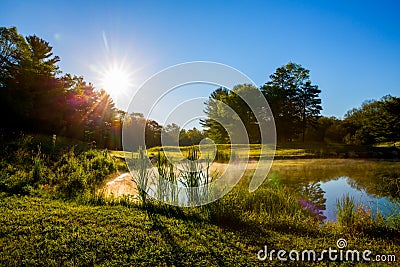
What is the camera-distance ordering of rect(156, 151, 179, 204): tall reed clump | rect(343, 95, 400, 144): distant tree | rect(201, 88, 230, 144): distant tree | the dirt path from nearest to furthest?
1. rect(156, 151, 179, 204): tall reed clump
2. the dirt path
3. rect(201, 88, 230, 144): distant tree
4. rect(343, 95, 400, 144): distant tree

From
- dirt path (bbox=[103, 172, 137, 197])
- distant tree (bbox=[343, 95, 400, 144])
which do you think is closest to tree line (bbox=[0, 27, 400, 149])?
distant tree (bbox=[343, 95, 400, 144])

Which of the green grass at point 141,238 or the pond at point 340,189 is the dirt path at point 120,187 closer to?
the green grass at point 141,238

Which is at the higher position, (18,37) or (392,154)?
(18,37)

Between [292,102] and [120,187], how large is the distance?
31707mm

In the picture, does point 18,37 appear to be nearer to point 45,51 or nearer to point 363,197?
point 45,51

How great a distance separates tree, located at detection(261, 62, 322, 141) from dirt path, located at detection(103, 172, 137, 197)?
28.0 meters

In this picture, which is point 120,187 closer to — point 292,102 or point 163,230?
point 163,230

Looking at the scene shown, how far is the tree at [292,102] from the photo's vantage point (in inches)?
1341

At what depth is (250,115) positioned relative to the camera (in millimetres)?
29625

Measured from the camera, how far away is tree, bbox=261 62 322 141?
34.1 meters

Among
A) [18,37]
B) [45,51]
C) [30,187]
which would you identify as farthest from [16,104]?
[30,187]

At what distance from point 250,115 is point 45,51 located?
68.1 ft

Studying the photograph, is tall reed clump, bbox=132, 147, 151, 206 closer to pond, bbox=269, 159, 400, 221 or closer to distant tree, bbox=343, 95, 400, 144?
pond, bbox=269, 159, 400, 221

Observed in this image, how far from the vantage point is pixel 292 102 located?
114 ft
